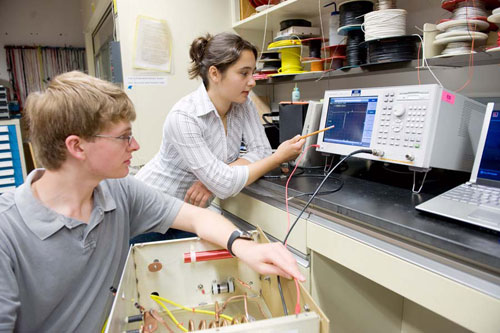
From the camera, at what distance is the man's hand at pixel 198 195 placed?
4.83 ft

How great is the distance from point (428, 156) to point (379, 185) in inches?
9.4

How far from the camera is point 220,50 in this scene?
138 centimetres

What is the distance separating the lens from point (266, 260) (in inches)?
33.1

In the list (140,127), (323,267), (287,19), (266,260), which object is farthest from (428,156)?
(140,127)

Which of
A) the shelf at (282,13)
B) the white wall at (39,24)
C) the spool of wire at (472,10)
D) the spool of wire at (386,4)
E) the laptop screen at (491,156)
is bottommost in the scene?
the laptop screen at (491,156)

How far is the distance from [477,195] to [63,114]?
1.12 meters

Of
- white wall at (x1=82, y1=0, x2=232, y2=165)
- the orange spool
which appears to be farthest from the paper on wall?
the orange spool

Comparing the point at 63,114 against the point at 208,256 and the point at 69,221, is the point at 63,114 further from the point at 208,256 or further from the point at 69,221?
the point at 208,256

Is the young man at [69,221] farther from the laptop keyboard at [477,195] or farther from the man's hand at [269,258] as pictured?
the laptop keyboard at [477,195]

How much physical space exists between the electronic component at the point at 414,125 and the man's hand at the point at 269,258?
56 centimetres

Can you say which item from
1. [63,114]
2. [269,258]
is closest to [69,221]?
[63,114]

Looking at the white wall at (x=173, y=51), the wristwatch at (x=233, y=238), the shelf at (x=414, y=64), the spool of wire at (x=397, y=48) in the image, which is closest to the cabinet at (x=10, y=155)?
the white wall at (x=173, y=51)

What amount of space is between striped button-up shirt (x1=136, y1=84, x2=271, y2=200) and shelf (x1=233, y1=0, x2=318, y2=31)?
0.68 metres

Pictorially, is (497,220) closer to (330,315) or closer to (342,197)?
(342,197)
